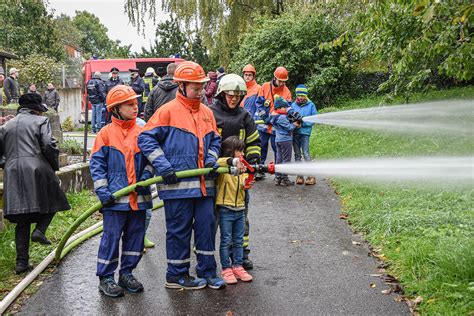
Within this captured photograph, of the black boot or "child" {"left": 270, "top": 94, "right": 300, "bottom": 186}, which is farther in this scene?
"child" {"left": 270, "top": 94, "right": 300, "bottom": 186}

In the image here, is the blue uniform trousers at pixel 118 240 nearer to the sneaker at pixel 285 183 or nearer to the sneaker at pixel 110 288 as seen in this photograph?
the sneaker at pixel 110 288

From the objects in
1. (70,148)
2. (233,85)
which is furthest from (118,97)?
(70,148)

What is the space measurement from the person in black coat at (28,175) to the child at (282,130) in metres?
4.17

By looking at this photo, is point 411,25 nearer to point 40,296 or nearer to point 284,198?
point 284,198

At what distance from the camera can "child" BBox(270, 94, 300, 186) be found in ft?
29.5

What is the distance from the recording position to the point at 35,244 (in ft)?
21.3

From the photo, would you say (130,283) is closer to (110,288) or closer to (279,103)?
(110,288)

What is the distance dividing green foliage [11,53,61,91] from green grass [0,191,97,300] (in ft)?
57.6

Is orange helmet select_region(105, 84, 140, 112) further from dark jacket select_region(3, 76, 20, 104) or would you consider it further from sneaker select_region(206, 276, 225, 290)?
dark jacket select_region(3, 76, 20, 104)

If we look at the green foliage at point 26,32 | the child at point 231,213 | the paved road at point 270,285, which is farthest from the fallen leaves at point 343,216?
the green foliage at point 26,32

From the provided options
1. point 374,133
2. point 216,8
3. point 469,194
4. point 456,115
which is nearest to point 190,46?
point 216,8

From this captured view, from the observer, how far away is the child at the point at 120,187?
193 inches

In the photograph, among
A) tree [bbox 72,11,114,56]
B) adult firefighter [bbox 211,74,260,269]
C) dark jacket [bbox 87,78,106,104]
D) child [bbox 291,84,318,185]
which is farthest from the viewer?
tree [bbox 72,11,114,56]

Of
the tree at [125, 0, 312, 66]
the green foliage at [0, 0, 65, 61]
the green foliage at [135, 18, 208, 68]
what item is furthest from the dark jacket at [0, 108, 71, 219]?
the green foliage at [0, 0, 65, 61]
